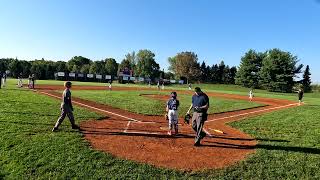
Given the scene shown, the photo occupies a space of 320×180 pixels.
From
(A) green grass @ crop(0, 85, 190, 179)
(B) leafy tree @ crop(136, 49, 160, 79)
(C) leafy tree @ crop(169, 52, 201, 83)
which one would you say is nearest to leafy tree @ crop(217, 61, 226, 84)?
(C) leafy tree @ crop(169, 52, 201, 83)

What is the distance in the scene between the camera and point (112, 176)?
9508 mm

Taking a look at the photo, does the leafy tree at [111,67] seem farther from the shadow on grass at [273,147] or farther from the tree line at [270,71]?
the shadow on grass at [273,147]

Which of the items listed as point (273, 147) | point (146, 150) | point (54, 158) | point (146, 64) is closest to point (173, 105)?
point (146, 150)

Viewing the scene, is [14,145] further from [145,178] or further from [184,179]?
[184,179]

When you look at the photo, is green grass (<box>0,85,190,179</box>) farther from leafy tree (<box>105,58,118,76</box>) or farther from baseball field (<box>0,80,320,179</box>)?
leafy tree (<box>105,58,118,76</box>)

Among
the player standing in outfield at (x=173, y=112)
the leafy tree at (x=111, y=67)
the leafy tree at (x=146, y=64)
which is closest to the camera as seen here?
the player standing in outfield at (x=173, y=112)

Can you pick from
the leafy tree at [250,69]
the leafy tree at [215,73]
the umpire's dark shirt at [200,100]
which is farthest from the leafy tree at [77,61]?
the umpire's dark shirt at [200,100]

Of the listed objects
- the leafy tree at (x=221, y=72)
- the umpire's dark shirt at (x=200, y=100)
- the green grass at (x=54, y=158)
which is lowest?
the green grass at (x=54, y=158)

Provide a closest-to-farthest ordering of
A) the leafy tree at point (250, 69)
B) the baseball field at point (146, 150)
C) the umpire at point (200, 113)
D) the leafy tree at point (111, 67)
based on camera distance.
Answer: the baseball field at point (146, 150), the umpire at point (200, 113), the leafy tree at point (250, 69), the leafy tree at point (111, 67)

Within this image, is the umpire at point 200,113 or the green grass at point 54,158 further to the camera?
the umpire at point 200,113

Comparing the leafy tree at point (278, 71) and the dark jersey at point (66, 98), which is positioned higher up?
the leafy tree at point (278, 71)

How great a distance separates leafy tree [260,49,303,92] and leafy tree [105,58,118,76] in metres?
61.5

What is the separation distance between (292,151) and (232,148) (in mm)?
2052

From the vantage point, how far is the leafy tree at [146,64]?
11994cm
